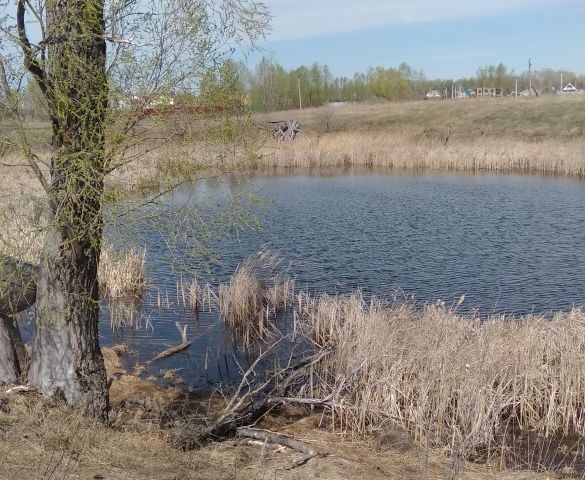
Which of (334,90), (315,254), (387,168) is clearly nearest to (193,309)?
(315,254)

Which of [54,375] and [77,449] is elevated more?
[54,375]

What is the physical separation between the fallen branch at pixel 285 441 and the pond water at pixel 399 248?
2.13 m

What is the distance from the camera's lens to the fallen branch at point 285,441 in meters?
6.50

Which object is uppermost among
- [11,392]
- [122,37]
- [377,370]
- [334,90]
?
[334,90]

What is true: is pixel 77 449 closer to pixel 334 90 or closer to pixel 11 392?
pixel 11 392

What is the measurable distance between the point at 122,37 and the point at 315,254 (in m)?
10.7

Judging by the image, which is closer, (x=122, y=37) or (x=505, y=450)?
(x=122, y=37)

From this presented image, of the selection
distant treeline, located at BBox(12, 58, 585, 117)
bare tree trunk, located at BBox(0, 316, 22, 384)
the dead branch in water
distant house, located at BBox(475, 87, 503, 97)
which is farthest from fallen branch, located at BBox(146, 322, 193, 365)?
distant house, located at BBox(475, 87, 503, 97)

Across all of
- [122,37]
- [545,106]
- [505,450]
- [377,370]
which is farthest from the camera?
[545,106]

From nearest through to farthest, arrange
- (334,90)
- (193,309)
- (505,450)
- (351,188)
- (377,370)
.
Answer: (505,450)
(377,370)
(193,309)
(351,188)
(334,90)

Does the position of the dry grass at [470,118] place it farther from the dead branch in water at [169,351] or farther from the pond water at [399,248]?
the dead branch in water at [169,351]

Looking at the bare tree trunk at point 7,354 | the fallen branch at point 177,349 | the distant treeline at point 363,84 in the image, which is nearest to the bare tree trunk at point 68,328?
the bare tree trunk at point 7,354

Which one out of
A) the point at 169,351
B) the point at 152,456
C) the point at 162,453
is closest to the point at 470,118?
the point at 169,351

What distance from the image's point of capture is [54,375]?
658cm
